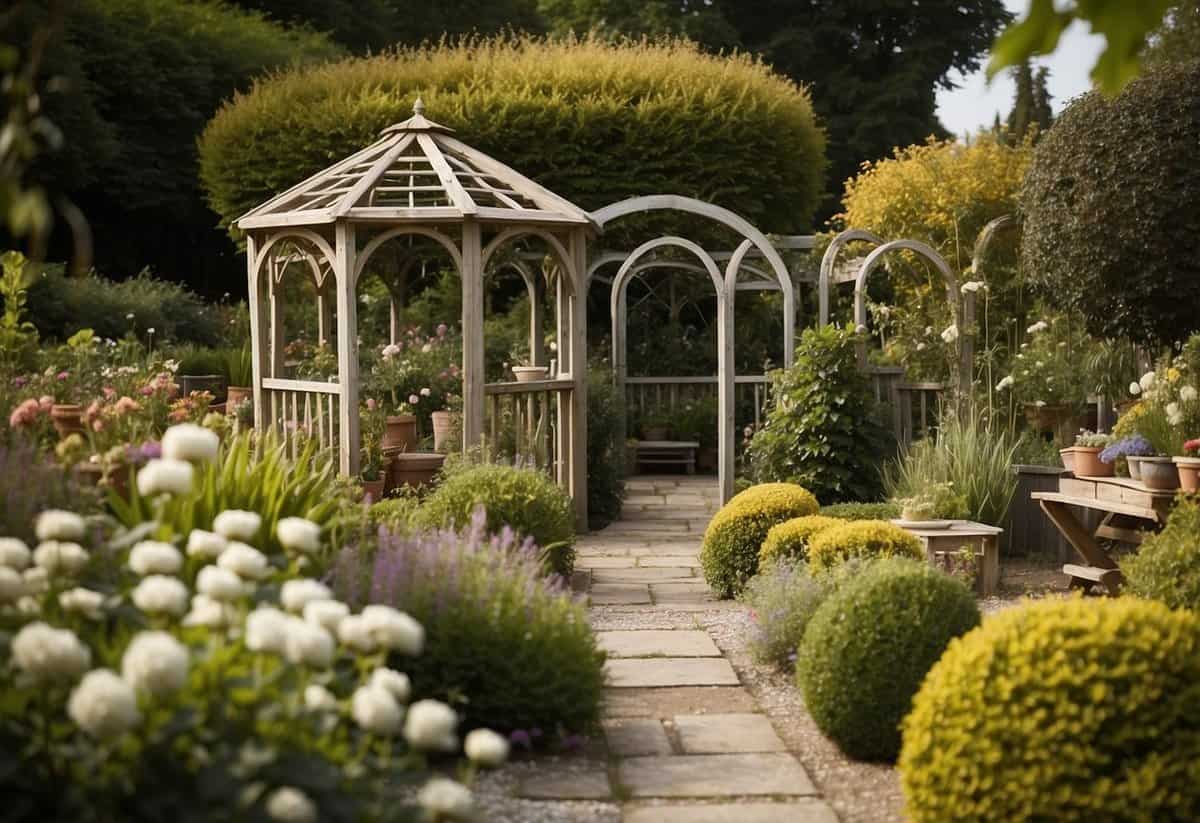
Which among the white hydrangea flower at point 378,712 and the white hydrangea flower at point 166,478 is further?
the white hydrangea flower at point 166,478

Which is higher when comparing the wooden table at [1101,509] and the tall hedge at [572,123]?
the tall hedge at [572,123]

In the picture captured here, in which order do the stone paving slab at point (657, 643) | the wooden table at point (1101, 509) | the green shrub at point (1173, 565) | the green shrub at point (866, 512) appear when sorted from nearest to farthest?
the green shrub at point (1173, 565) → the stone paving slab at point (657, 643) → the wooden table at point (1101, 509) → the green shrub at point (866, 512)

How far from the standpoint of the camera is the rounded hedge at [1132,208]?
899cm

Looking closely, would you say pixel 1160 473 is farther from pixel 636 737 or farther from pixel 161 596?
pixel 161 596

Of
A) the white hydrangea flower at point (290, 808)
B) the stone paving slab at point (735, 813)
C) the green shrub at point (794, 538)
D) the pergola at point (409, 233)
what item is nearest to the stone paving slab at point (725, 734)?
the stone paving slab at point (735, 813)

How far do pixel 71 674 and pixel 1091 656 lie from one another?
7.87ft

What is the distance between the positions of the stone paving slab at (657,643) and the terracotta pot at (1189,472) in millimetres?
2402

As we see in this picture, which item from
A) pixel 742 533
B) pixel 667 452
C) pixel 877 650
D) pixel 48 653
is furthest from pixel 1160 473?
pixel 667 452

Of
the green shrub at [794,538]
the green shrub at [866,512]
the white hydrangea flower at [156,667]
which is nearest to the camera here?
the white hydrangea flower at [156,667]

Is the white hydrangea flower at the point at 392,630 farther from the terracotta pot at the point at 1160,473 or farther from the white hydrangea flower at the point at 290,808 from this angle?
the terracotta pot at the point at 1160,473

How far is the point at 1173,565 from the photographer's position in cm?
520

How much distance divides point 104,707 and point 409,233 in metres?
7.02

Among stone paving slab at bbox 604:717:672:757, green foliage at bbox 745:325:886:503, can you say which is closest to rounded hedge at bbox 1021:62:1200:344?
green foliage at bbox 745:325:886:503

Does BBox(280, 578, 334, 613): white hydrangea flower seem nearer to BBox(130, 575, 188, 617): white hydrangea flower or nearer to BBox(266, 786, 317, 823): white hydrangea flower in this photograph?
BBox(130, 575, 188, 617): white hydrangea flower
